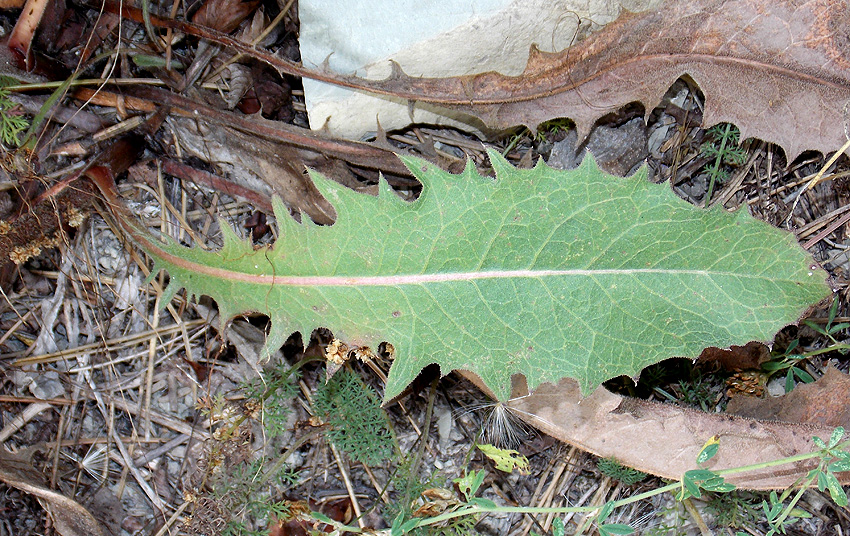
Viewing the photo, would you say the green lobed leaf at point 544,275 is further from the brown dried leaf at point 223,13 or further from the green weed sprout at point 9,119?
the green weed sprout at point 9,119

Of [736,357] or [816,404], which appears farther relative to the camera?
[736,357]

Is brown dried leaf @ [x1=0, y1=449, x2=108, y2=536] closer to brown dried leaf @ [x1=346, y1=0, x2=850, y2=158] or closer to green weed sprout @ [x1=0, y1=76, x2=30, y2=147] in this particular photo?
green weed sprout @ [x1=0, y1=76, x2=30, y2=147]

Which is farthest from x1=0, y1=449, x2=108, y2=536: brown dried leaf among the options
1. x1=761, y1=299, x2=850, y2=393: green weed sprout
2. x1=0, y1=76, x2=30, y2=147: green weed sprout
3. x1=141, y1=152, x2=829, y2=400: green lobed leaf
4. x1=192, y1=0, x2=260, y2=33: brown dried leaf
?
x1=761, y1=299, x2=850, y2=393: green weed sprout

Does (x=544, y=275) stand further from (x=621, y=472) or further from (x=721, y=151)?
(x=721, y=151)

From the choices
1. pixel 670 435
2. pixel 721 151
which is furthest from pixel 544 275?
pixel 721 151

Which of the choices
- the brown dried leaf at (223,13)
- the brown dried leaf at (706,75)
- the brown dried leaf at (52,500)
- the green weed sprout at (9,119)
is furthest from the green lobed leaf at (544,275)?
the green weed sprout at (9,119)
